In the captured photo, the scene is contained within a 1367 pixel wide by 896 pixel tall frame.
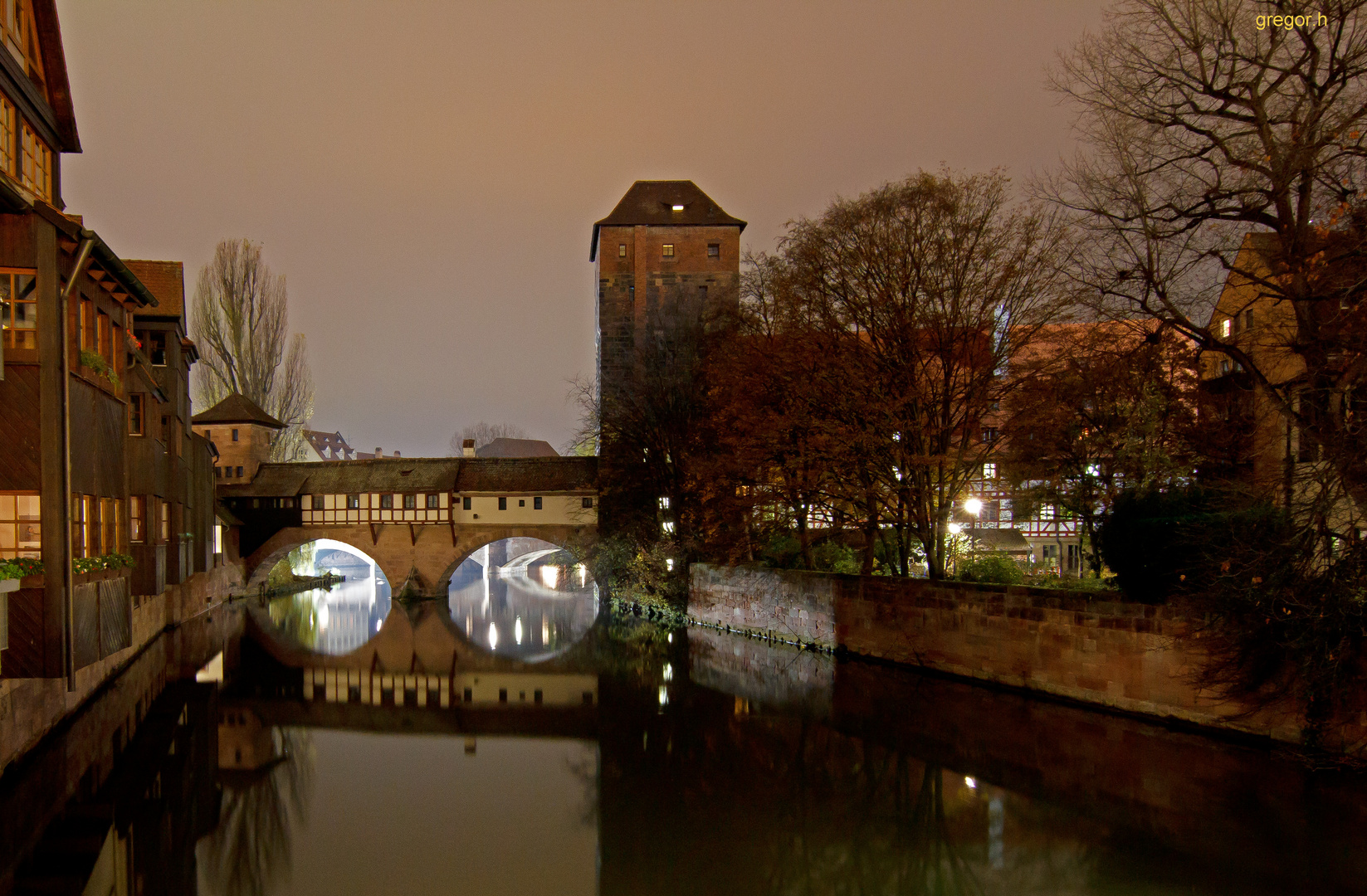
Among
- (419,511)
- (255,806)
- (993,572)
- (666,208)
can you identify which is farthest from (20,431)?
(666,208)

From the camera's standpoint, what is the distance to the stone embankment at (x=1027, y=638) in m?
10.8

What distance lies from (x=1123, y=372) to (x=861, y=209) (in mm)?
4972

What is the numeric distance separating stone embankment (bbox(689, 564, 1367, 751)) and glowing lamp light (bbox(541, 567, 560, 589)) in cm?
3034

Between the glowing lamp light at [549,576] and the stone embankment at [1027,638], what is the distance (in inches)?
1195

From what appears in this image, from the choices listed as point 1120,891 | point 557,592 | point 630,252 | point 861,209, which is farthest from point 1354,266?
point 557,592

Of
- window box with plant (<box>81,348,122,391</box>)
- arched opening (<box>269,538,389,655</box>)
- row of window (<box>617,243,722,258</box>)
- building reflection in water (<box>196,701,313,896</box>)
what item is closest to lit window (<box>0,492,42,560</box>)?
window box with plant (<box>81,348,122,391</box>)

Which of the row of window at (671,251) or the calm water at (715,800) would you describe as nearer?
the calm water at (715,800)

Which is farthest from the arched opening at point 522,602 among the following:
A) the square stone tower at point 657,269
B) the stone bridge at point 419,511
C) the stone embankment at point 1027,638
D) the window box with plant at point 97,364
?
the window box with plant at point 97,364

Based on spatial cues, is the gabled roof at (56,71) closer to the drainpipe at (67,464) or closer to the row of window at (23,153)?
the row of window at (23,153)

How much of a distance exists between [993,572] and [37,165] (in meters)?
14.0

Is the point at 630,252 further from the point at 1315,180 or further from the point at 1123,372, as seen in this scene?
the point at 1315,180

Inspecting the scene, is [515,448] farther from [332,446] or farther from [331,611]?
[331,611]

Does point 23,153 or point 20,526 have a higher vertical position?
point 23,153

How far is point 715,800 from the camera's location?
973cm
